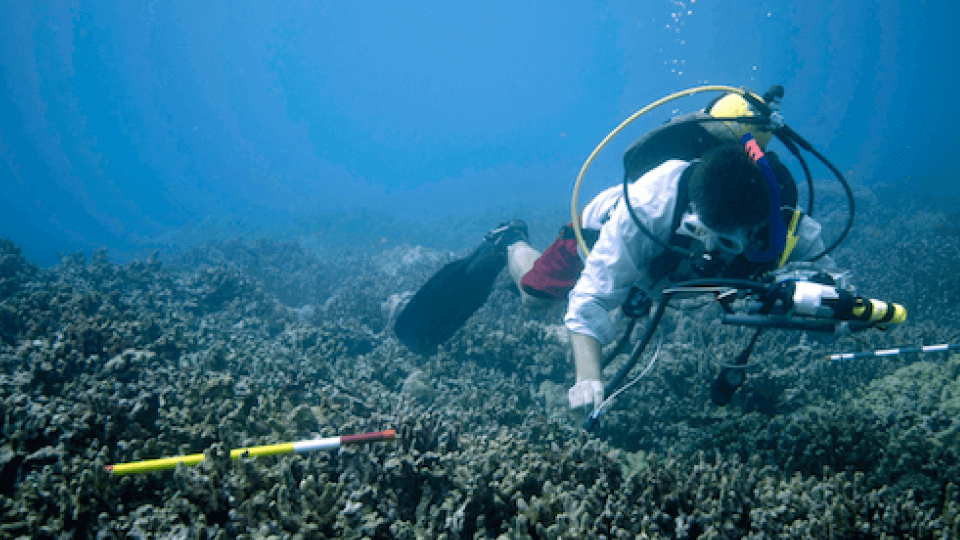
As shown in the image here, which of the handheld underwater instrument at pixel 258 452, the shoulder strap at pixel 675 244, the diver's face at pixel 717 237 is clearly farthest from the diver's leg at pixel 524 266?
the handheld underwater instrument at pixel 258 452

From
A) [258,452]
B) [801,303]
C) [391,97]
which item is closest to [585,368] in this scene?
[801,303]

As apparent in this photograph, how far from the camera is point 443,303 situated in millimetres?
5305

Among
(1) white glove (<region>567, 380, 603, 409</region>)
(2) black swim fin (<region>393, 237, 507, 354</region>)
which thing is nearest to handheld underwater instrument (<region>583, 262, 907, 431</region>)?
(1) white glove (<region>567, 380, 603, 409</region>)

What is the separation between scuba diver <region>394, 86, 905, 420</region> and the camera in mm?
2289

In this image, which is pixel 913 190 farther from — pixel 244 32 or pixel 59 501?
pixel 244 32

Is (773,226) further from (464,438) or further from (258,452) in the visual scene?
(258,452)

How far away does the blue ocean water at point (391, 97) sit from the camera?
57781 millimetres

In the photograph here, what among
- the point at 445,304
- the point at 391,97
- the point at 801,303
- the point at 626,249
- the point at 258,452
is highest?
the point at 391,97

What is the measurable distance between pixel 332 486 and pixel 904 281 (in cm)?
1151

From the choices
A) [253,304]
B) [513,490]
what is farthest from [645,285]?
[253,304]

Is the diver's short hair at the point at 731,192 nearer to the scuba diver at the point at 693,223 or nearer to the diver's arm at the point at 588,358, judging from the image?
the scuba diver at the point at 693,223

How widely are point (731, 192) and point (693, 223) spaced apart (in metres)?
0.31

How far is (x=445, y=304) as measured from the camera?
Answer: 530cm

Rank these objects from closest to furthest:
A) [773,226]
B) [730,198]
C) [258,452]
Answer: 1. [258,452]
2. [730,198]
3. [773,226]
